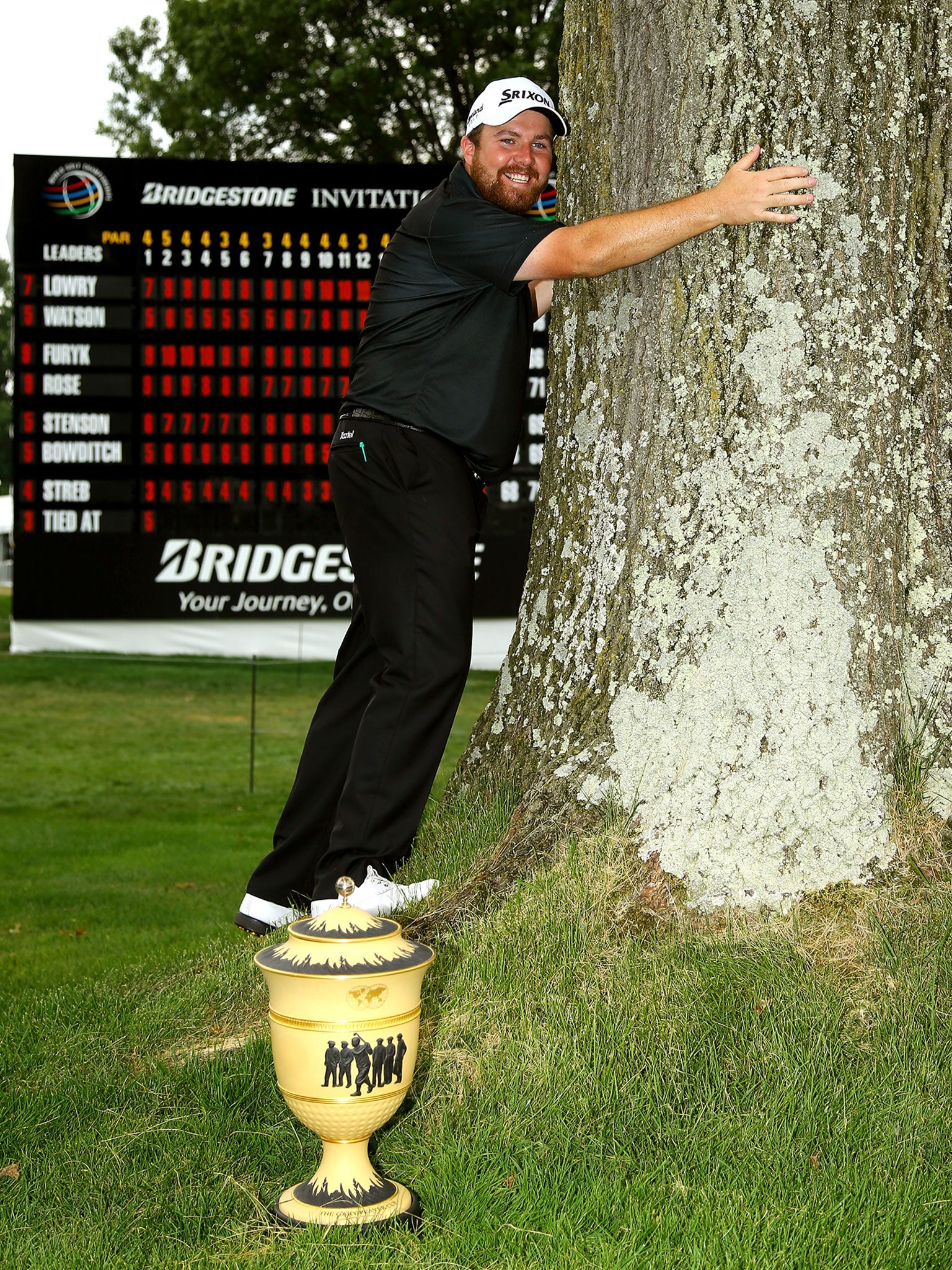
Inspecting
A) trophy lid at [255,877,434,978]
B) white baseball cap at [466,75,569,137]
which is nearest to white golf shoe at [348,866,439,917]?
trophy lid at [255,877,434,978]

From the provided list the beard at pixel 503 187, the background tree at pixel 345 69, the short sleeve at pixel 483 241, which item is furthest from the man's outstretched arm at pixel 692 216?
the background tree at pixel 345 69

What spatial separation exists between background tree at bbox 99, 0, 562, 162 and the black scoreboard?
29.1ft

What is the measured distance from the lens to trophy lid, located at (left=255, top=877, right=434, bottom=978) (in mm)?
2100

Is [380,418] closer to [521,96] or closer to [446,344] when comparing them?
[446,344]

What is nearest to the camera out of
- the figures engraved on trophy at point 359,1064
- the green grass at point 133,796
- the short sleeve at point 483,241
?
the figures engraved on trophy at point 359,1064

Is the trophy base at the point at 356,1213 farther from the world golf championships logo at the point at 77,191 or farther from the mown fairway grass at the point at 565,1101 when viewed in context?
the world golf championships logo at the point at 77,191

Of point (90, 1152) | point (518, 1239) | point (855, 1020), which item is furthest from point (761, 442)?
point (90, 1152)

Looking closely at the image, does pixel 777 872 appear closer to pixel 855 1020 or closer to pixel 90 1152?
pixel 855 1020

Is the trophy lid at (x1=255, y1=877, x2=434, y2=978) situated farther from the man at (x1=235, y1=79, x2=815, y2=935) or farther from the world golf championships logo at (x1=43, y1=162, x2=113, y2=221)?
the world golf championships logo at (x1=43, y1=162, x2=113, y2=221)

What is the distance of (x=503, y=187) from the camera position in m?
3.22

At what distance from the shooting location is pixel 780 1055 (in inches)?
96.2

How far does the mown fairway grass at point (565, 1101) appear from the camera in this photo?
6.89 ft

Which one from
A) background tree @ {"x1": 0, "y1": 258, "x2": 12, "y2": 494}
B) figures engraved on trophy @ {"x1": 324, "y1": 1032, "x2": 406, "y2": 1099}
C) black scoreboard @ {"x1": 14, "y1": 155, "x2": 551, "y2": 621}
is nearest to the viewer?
figures engraved on trophy @ {"x1": 324, "y1": 1032, "x2": 406, "y2": 1099}

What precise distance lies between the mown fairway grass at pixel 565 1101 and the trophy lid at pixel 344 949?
1.35ft
